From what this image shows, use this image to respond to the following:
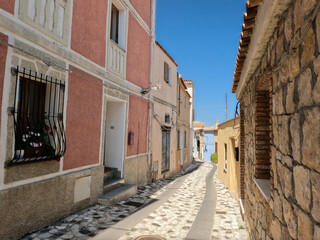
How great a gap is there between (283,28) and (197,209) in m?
5.53

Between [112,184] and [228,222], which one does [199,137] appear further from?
[228,222]

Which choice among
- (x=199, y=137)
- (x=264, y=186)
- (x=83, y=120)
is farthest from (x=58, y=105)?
(x=199, y=137)

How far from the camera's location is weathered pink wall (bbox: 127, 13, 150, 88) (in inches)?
327

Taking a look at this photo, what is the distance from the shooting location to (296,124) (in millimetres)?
1737

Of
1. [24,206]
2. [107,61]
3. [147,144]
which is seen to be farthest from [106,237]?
[147,144]

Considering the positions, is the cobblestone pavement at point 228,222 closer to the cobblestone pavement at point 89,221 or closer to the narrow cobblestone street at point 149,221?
the narrow cobblestone street at point 149,221

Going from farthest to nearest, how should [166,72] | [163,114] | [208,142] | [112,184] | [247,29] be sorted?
[208,142], [166,72], [163,114], [112,184], [247,29]

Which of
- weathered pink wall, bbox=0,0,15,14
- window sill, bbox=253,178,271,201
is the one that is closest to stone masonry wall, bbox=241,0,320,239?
window sill, bbox=253,178,271,201

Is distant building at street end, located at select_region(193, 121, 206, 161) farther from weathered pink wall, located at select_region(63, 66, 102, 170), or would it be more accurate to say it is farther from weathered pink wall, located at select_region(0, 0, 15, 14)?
weathered pink wall, located at select_region(0, 0, 15, 14)

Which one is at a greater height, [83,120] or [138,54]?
[138,54]

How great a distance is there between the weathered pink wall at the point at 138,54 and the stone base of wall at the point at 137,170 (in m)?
2.96

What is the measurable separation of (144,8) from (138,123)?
4848mm

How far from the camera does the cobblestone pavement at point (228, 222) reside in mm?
4586

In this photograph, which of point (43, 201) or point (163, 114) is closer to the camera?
point (43, 201)
